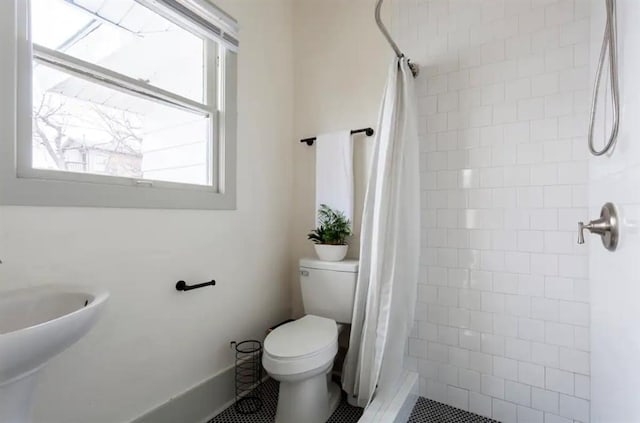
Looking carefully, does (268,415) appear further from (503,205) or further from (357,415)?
(503,205)

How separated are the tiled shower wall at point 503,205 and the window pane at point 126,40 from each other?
1.31m

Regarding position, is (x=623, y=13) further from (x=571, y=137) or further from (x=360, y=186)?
(x=360, y=186)

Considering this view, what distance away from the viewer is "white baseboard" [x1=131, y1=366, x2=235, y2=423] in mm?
1452

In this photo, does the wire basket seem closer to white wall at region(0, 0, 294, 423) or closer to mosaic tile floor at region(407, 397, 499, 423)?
white wall at region(0, 0, 294, 423)

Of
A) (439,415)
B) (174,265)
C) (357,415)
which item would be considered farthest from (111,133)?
(439,415)

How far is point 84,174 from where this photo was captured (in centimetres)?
125

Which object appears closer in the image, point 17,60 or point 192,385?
point 17,60

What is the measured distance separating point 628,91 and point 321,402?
1.73 meters

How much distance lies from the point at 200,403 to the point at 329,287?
0.91 meters

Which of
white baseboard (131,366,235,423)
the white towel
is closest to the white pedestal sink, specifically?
white baseboard (131,366,235,423)

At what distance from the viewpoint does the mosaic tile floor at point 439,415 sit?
5.35ft

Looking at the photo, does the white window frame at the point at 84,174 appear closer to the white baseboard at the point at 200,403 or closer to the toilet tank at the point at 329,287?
the toilet tank at the point at 329,287

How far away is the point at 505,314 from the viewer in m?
→ 1.63

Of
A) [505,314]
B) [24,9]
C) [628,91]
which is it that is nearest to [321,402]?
[505,314]
